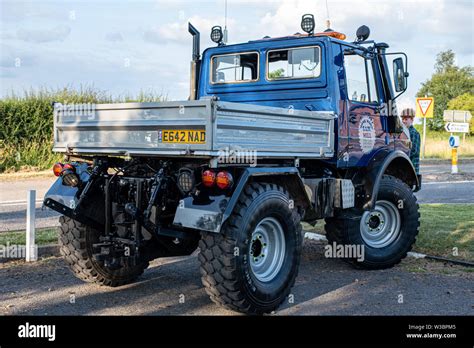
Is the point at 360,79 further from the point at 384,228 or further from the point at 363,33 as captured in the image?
the point at 384,228

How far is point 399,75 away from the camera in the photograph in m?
6.98

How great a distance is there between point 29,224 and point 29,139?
13376 mm

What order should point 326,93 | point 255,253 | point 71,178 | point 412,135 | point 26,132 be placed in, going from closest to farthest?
1. point 255,253
2. point 71,178
3. point 326,93
4. point 412,135
5. point 26,132

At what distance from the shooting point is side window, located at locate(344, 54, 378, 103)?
6711mm

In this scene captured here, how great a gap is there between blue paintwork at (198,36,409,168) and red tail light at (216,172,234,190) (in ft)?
6.91

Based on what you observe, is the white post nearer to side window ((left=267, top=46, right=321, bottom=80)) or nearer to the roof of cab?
the roof of cab

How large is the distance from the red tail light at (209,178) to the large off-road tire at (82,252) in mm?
1569

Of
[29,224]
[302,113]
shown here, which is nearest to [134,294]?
[29,224]

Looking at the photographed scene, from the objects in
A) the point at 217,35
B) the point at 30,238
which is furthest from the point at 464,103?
the point at 30,238

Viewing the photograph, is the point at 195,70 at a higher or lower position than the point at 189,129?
higher

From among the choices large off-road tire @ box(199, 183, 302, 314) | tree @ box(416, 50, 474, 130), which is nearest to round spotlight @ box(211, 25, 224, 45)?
large off-road tire @ box(199, 183, 302, 314)

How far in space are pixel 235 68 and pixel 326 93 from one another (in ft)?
4.61

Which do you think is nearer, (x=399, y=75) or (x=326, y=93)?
(x=326, y=93)

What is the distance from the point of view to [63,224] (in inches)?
225
